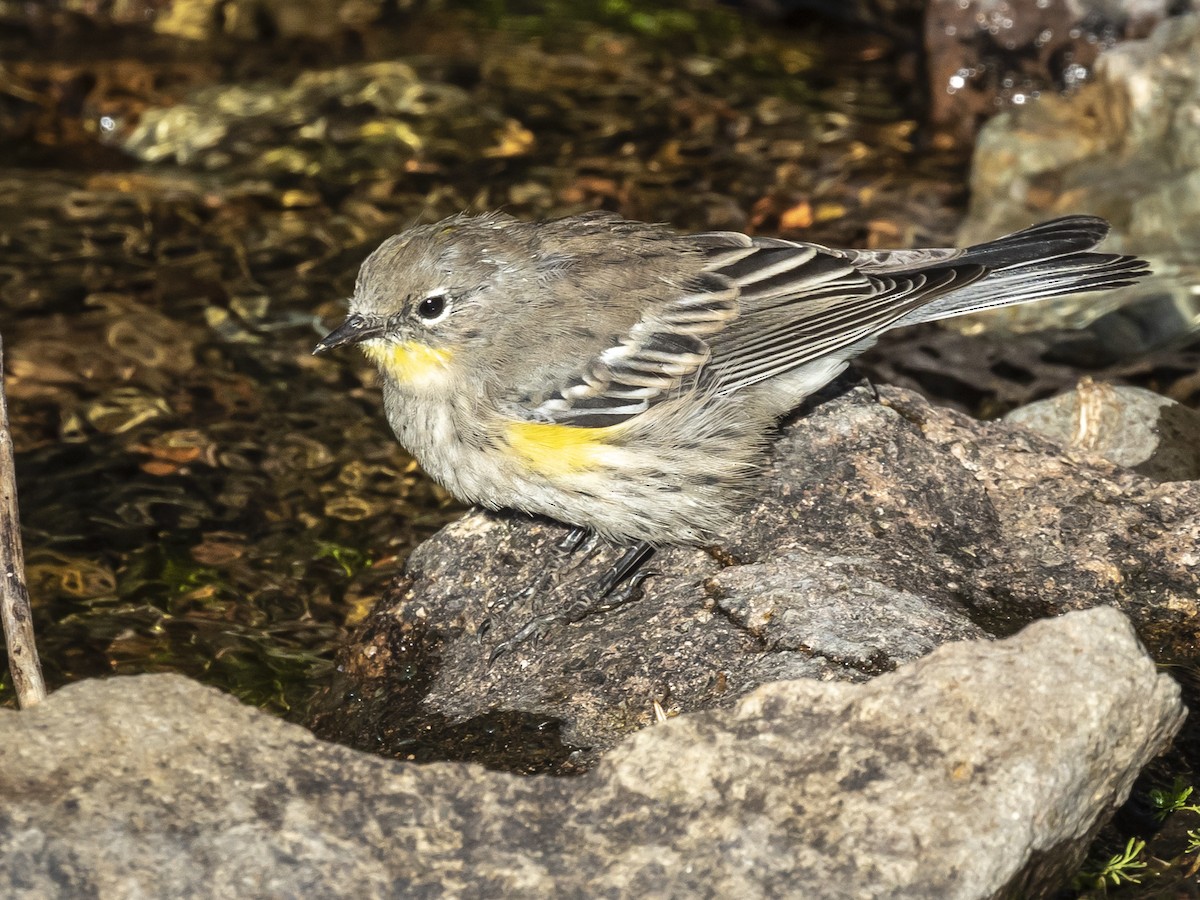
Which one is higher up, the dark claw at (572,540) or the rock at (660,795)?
the rock at (660,795)

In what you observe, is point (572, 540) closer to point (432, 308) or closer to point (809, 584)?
point (432, 308)

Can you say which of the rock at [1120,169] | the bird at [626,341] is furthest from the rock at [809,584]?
the rock at [1120,169]

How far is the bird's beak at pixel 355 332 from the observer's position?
5328 mm

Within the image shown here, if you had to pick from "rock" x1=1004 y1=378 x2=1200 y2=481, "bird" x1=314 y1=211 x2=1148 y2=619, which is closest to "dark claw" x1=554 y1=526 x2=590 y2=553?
"bird" x1=314 y1=211 x2=1148 y2=619

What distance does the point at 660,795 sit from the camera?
3.50 meters

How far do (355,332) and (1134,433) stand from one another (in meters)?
3.27

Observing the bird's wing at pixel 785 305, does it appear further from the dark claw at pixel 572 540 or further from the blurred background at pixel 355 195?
the blurred background at pixel 355 195

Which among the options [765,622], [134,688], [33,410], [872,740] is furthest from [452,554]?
[33,410]

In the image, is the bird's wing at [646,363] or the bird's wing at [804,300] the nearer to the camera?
the bird's wing at [646,363]

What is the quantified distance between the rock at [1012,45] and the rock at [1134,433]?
417 cm

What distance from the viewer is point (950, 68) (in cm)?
973

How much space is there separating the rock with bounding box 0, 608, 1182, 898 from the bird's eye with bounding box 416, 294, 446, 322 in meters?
2.09

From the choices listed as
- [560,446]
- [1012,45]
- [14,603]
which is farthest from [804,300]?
[1012,45]

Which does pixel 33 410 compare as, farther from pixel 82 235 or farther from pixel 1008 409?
pixel 1008 409
